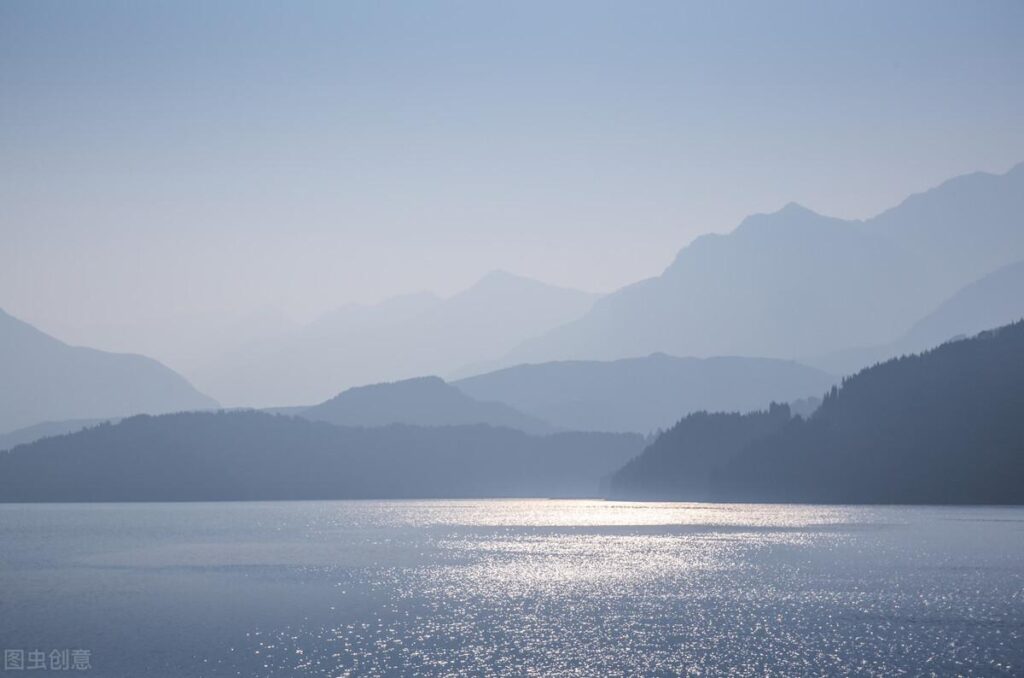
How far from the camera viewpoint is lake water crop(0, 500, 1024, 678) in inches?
2889

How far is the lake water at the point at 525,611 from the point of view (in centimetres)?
7338

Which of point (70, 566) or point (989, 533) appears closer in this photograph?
point (70, 566)

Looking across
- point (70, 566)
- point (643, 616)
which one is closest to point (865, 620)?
point (643, 616)

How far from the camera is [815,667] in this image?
71000mm

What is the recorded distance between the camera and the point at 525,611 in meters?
98.6

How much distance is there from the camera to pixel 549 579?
128625mm

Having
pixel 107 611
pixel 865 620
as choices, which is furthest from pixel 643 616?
pixel 107 611

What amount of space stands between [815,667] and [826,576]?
61402mm

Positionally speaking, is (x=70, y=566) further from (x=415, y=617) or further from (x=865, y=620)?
(x=865, y=620)

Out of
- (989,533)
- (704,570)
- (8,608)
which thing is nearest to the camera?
(8,608)

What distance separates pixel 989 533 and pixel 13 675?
17513 cm

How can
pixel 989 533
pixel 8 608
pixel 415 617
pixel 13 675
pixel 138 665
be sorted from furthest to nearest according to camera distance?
pixel 989 533
pixel 8 608
pixel 415 617
pixel 138 665
pixel 13 675

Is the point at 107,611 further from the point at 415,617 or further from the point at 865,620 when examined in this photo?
the point at 865,620

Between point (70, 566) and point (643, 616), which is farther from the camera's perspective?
point (70, 566)
